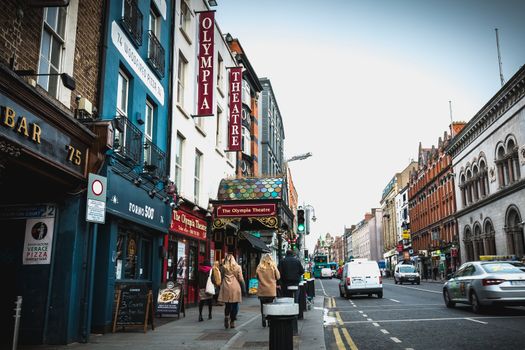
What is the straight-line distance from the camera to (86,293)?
938cm

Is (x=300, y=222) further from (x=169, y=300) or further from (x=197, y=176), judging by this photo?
(x=169, y=300)

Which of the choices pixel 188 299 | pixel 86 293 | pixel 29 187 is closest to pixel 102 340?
pixel 86 293

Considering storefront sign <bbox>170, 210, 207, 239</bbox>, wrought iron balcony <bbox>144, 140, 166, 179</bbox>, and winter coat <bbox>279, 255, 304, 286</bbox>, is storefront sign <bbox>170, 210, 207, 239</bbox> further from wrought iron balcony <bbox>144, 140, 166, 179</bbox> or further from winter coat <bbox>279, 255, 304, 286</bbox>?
winter coat <bbox>279, 255, 304, 286</bbox>

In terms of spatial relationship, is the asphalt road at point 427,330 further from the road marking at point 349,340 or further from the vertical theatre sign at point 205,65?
the vertical theatre sign at point 205,65

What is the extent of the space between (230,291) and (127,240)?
9.95 feet

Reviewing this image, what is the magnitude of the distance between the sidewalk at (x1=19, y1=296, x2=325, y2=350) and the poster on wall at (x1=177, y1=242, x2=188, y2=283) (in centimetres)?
398

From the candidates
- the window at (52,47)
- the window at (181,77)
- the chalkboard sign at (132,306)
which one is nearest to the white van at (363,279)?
the window at (181,77)

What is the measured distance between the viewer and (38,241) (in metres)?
9.03

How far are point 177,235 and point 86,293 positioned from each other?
7370mm

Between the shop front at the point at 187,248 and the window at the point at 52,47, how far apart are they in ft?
23.7

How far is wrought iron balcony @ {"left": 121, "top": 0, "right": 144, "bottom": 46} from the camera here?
12.3 meters

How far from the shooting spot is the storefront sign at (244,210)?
1944 cm

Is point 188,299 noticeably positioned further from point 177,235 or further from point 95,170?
point 95,170

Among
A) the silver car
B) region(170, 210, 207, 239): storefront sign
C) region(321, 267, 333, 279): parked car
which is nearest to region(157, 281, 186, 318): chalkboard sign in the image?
region(170, 210, 207, 239): storefront sign
